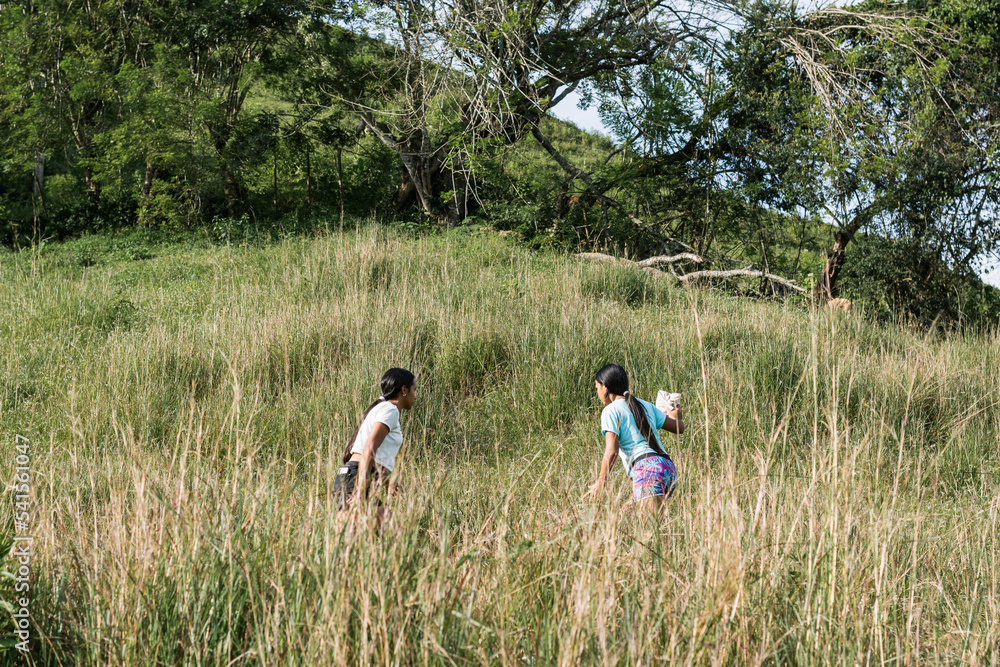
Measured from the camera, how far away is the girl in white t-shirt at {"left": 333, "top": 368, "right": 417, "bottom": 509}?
397 centimetres

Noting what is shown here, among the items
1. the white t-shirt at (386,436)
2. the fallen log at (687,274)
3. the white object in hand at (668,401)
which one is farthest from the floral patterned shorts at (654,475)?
the fallen log at (687,274)

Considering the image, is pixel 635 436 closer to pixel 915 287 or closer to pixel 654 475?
pixel 654 475

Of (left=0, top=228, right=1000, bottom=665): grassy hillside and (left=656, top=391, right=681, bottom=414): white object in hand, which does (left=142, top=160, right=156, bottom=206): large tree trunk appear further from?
(left=656, top=391, right=681, bottom=414): white object in hand

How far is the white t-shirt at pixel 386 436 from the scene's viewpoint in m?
4.07

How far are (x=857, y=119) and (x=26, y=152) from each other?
13.8 m

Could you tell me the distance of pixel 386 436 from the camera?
4.13m

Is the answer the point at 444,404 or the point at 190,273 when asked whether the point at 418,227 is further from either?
the point at 444,404

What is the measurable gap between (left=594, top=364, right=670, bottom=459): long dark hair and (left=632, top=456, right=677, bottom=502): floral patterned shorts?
89 mm

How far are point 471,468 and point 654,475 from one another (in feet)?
4.67

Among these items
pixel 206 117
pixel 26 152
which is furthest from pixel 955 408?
pixel 26 152

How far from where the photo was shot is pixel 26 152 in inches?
495

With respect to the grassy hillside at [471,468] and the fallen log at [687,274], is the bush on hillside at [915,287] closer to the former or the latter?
the fallen log at [687,274]

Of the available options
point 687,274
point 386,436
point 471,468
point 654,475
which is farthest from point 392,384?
point 687,274

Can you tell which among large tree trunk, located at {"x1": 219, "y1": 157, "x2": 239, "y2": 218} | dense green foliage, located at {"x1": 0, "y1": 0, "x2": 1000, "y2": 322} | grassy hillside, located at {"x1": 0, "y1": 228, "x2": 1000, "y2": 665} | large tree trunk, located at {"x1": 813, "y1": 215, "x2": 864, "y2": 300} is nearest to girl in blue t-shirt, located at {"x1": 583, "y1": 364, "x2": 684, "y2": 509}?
grassy hillside, located at {"x1": 0, "y1": 228, "x2": 1000, "y2": 665}
